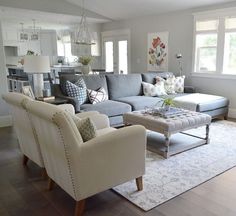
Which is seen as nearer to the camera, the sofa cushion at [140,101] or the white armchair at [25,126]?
the white armchair at [25,126]

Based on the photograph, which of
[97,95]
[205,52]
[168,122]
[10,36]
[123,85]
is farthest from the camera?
[10,36]

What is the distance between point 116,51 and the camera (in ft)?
28.2

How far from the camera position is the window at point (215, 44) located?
5426mm

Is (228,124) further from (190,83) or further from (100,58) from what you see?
(100,58)

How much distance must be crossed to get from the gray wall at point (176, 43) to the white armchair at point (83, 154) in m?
4.03

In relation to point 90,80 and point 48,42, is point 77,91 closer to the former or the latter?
point 90,80

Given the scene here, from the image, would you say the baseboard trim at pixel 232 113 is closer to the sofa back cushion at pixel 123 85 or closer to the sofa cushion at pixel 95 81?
the sofa back cushion at pixel 123 85

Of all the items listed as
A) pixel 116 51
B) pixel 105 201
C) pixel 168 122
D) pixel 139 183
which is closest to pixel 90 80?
pixel 168 122

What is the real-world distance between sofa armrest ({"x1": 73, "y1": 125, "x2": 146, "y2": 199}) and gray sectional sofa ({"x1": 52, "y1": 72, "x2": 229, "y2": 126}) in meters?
1.92

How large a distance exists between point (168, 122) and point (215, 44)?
329 cm

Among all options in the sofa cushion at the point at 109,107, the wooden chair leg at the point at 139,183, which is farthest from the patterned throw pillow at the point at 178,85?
the wooden chair leg at the point at 139,183

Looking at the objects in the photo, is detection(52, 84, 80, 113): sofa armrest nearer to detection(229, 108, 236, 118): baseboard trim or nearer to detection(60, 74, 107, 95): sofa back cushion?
detection(60, 74, 107, 95): sofa back cushion

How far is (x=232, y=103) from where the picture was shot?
18.2 feet

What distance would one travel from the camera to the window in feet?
17.8
